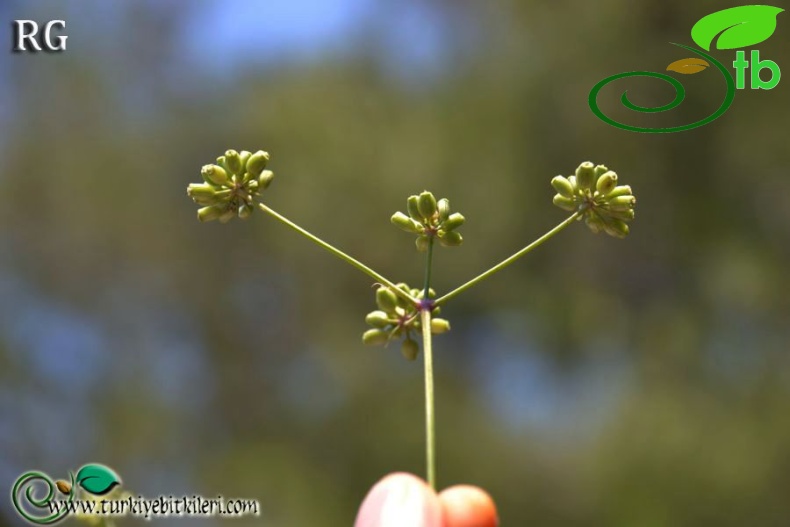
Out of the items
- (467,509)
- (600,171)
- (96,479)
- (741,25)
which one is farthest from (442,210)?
(741,25)

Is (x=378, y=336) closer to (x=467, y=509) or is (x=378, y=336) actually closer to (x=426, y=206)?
(x=426, y=206)

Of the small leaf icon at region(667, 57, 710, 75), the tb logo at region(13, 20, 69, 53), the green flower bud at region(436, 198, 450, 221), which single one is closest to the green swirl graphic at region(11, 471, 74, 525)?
the green flower bud at region(436, 198, 450, 221)

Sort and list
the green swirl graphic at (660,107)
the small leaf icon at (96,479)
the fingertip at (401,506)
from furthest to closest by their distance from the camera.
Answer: the green swirl graphic at (660,107)
the small leaf icon at (96,479)
the fingertip at (401,506)

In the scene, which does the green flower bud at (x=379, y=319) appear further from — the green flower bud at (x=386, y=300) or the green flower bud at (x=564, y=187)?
the green flower bud at (x=564, y=187)

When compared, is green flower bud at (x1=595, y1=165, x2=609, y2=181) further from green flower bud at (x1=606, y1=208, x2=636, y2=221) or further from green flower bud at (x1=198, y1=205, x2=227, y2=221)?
green flower bud at (x1=198, y1=205, x2=227, y2=221)

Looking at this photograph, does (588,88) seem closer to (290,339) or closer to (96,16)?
(290,339)

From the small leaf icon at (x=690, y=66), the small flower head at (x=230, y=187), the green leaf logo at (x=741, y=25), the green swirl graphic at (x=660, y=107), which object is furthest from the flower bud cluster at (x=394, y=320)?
the small leaf icon at (x=690, y=66)
